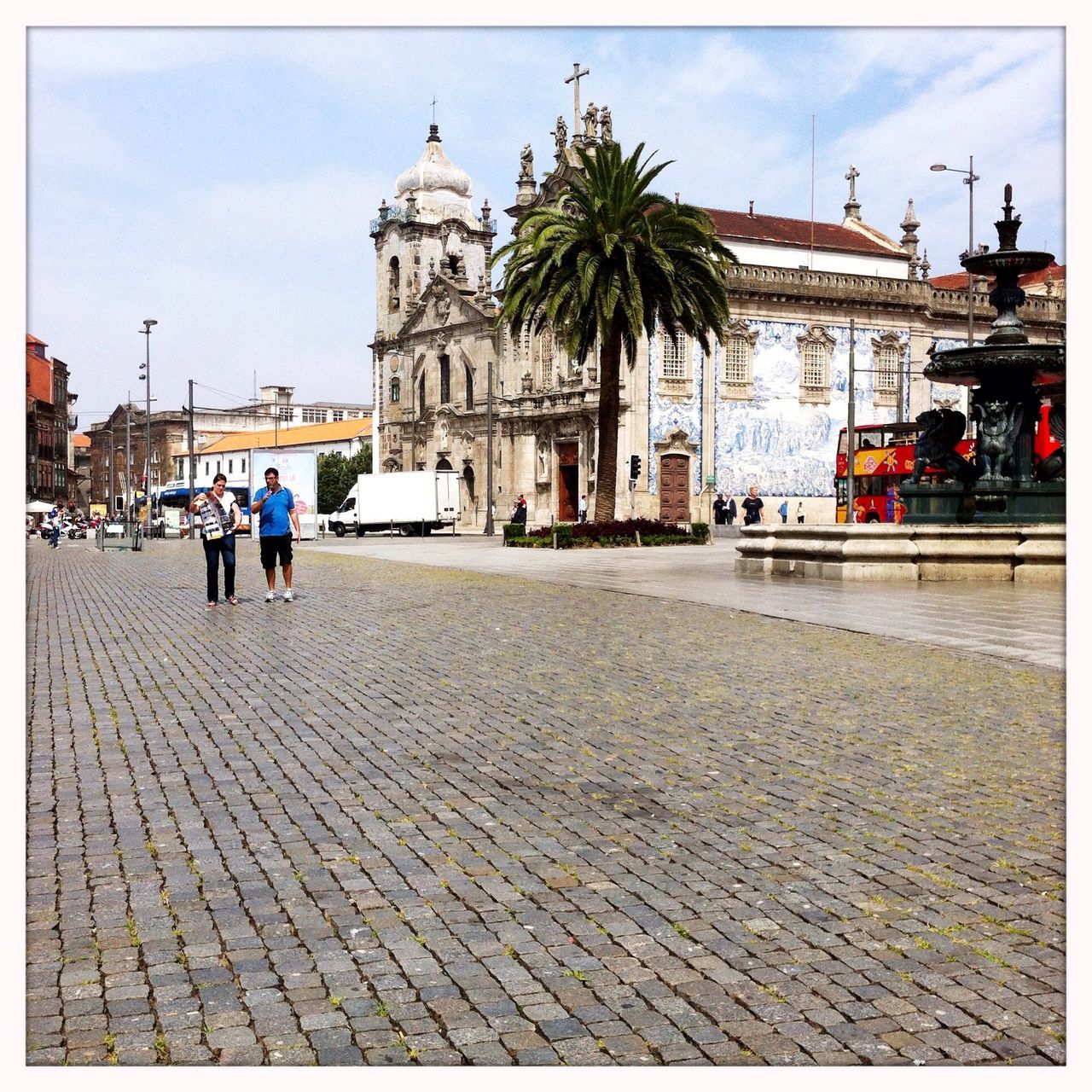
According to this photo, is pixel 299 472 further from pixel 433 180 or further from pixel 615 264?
pixel 433 180

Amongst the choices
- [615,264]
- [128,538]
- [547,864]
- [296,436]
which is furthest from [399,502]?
[296,436]

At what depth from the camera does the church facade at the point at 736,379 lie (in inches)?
2028

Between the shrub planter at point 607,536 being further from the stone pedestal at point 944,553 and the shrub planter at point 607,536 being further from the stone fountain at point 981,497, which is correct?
the stone pedestal at point 944,553

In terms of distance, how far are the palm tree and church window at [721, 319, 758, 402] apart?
1645 cm

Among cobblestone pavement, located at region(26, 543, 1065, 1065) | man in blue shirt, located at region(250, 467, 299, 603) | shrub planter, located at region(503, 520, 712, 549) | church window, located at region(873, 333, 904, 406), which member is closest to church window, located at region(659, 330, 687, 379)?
church window, located at region(873, 333, 904, 406)

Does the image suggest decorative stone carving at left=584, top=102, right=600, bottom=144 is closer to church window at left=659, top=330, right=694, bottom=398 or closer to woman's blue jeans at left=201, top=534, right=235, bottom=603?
church window at left=659, top=330, right=694, bottom=398

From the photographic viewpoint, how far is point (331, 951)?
4.01m

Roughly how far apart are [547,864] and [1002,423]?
19.5m

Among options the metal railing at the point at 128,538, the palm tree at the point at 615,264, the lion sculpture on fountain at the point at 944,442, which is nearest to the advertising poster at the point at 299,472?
the metal railing at the point at 128,538

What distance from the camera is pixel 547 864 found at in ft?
16.4

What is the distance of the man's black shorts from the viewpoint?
55.8 ft

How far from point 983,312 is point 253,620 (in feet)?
167

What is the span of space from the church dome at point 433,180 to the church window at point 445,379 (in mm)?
12249
